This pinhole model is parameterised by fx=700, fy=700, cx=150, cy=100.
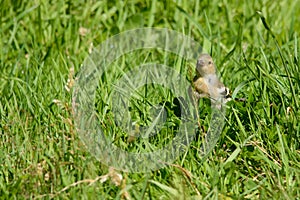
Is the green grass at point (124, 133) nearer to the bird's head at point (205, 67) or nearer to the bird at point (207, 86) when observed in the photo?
the bird at point (207, 86)

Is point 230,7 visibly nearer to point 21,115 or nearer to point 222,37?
point 222,37

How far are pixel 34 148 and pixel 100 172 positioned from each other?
15.4 inches

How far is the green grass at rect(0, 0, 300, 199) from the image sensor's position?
3.03 metres

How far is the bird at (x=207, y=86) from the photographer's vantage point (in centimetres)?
365

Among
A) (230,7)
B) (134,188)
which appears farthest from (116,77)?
(230,7)

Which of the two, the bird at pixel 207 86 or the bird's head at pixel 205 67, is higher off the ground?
the bird's head at pixel 205 67

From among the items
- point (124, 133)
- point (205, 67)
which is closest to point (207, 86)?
point (205, 67)

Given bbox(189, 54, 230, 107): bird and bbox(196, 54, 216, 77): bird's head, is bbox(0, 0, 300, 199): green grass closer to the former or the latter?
bbox(189, 54, 230, 107): bird

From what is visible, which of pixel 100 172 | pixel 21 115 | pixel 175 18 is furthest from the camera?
pixel 175 18

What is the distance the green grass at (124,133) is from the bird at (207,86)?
6 centimetres

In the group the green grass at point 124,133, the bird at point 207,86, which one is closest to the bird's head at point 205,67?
the bird at point 207,86

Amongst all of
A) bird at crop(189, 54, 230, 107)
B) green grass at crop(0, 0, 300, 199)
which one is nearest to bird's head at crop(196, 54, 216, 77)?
bird at crop(189, 54, 230, 107)

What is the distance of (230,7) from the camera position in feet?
18.1

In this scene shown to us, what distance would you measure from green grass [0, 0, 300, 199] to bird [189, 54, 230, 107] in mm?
57
